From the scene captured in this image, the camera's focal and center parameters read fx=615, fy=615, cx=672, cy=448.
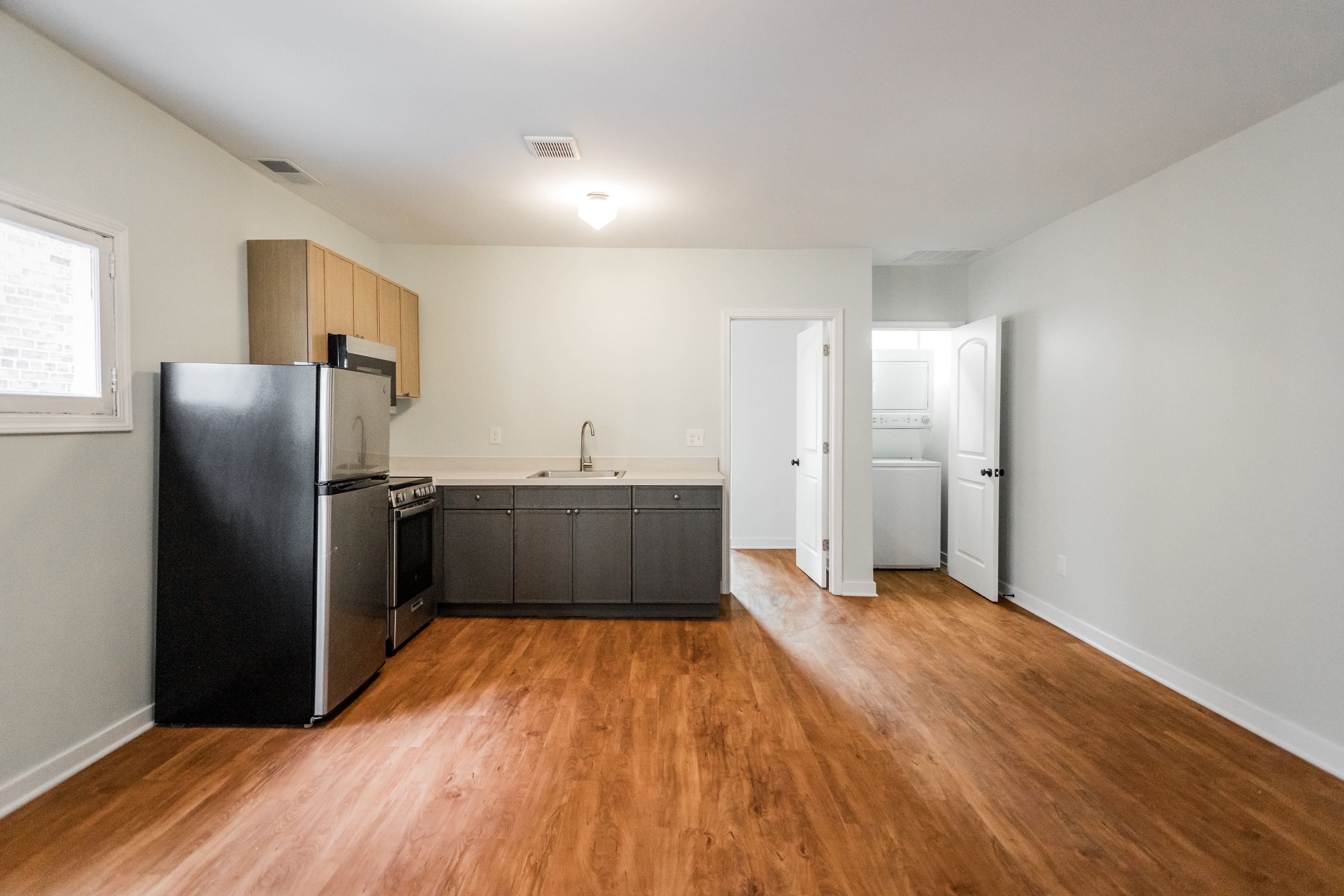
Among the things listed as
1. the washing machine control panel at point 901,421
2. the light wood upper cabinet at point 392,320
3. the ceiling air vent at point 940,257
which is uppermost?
the ceiling air vent at point 940,257

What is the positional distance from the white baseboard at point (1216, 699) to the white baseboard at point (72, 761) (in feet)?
14.9

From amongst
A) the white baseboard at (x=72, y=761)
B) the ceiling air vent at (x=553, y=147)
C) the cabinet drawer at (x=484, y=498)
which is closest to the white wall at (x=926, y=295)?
the ceiling air vent at (x=553, y=147)

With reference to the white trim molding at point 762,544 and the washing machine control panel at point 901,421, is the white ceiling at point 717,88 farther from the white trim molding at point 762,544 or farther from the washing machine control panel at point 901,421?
the white trim molding at point 762,544

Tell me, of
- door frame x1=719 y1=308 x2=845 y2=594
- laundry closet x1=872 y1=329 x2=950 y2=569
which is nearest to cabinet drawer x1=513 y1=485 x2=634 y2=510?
door frame x1=719 y1=308 x2=845 y2=594

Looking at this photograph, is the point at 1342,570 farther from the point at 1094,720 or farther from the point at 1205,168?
the point at 1205,168

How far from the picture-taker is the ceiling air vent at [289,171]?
2961 millimetres

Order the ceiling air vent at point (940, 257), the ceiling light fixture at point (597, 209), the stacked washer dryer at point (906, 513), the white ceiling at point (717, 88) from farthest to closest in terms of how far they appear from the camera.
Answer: the stacked washer dryer at point (906, 513) < the ceiling air vent at point (940, 257) < the ceiling light fixture at point (597, 209) < the white ceiling at point (717, 88)

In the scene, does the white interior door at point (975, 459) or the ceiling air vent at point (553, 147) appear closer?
the ceiling air vent at point (553, 147)

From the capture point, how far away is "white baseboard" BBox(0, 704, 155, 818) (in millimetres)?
1970

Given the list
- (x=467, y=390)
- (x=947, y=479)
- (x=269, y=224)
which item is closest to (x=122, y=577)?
(x=269, y=224)

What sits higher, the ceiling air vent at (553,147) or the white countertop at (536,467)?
the ceiling air vent at (553,147)

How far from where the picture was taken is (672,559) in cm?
400

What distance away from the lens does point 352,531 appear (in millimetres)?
2752

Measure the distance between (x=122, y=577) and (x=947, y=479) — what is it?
211 inches
